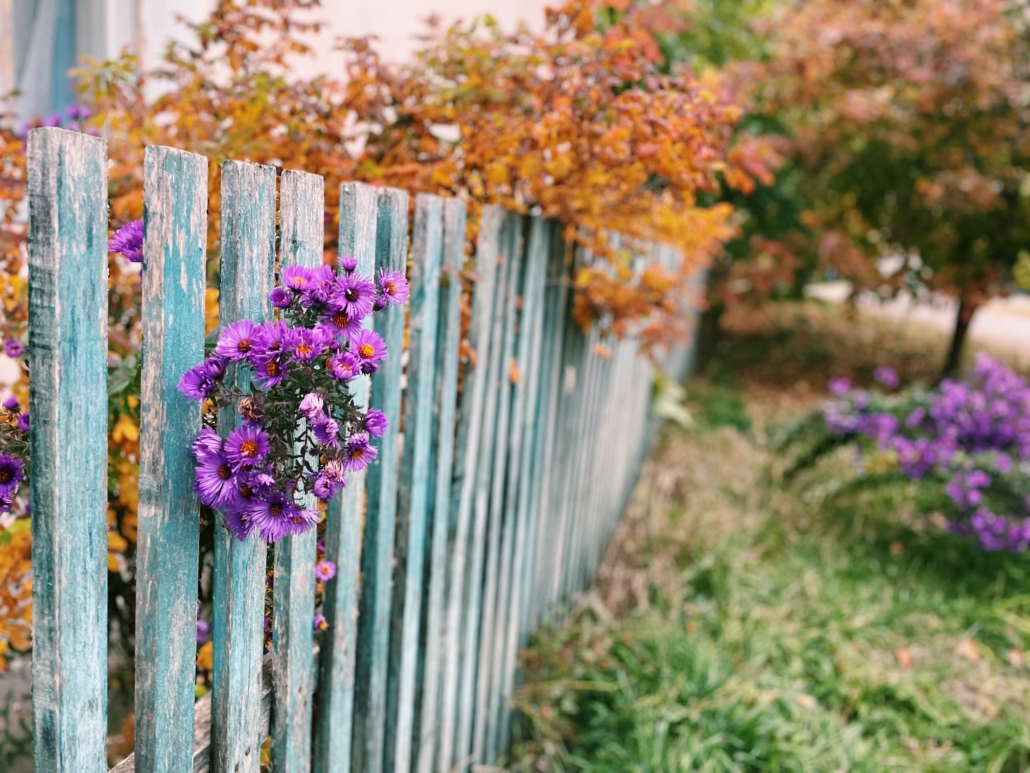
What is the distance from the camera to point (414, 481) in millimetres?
1749

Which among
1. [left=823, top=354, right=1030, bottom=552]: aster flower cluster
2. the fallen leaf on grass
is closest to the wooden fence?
the fallen leaf on grass

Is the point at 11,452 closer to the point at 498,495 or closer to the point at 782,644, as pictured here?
the point at 498,495

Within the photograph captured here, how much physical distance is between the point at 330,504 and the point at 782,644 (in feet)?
7.39

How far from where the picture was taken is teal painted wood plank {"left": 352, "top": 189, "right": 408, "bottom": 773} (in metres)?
1.56

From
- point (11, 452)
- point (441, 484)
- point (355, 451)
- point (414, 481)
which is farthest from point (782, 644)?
point (11, 452)

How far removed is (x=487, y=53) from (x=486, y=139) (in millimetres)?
309

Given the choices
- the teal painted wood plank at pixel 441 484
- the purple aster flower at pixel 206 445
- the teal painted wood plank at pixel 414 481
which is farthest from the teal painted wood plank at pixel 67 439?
the teal painted wood plank at pixel 441 484

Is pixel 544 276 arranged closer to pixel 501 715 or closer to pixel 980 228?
pixel 501 715

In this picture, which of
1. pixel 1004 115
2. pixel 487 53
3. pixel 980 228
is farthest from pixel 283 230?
pixel 980 228

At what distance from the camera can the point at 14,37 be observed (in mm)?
2789

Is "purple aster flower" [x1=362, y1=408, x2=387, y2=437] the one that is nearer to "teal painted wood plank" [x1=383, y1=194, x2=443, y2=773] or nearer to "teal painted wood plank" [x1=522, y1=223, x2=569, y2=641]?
"teal painted wood plank" [x1=383, y1=194, x2=443, y2=773]

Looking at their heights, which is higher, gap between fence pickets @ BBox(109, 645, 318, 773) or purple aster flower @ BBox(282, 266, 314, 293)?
purple aster flower @ BBox(282, 266, 314, 293)

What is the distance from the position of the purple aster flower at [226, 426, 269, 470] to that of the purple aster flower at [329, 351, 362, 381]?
12cm

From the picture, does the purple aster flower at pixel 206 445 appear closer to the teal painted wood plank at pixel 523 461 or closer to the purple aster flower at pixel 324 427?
the purple aster flower at pixel 324 427
